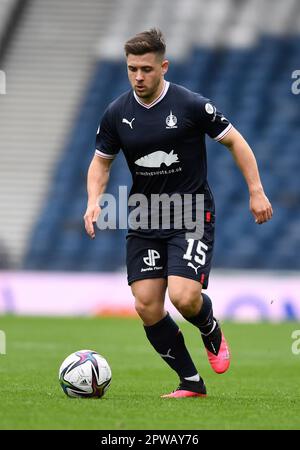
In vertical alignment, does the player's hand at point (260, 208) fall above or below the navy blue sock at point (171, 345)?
above

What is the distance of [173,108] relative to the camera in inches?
262

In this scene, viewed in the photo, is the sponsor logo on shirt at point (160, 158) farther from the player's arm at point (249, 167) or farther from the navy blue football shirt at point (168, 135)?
the player's arm at point (249, 167)

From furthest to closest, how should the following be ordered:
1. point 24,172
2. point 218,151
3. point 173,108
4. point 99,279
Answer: point 24,172 < point 218,151 < point 99,279 < point 173,108

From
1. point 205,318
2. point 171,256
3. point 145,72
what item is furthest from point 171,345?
point 145,72

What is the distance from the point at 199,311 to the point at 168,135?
1113mm

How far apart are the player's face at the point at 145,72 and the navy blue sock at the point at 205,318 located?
1.35m

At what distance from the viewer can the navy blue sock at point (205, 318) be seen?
6.63 meters

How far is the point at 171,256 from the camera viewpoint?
21.6ft

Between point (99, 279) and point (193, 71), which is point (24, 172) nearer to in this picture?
point (193, 71)

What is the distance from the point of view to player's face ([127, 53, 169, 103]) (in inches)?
255

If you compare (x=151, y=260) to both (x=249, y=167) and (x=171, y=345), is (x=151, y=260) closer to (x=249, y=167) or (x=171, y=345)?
(x=171, y=345)

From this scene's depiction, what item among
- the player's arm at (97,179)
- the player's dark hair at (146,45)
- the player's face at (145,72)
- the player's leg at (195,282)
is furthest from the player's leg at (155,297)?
the player's dark hair at (146,45)

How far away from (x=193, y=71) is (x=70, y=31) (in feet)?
12.9
